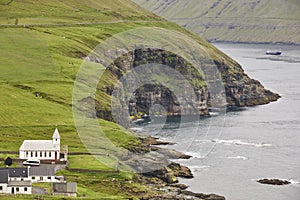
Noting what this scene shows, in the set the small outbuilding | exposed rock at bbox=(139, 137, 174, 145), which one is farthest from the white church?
exposed rock at bbox=(139, 137, 174, 145)

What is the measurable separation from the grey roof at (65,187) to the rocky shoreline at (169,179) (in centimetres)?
1488

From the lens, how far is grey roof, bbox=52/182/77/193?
11056 centimetres

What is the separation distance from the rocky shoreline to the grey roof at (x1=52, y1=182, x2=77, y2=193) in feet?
48.8

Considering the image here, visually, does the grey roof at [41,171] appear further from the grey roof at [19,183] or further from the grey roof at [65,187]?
the grey roof at [19,183]

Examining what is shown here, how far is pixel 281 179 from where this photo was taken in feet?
456

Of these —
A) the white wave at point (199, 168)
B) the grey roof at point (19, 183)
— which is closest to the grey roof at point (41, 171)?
the grey roof at point (19, 183)

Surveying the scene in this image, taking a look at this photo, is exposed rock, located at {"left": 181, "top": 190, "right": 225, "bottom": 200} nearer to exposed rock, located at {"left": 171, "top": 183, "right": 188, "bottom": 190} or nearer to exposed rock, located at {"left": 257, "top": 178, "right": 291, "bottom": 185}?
exposed rock, located at {"left": 171, "top": 183, "right": 188, "bottom": 190}

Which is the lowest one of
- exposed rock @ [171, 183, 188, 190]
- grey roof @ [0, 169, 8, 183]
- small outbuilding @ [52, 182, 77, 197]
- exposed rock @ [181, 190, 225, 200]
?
exposed rock @ [181, 190, 225, 200]

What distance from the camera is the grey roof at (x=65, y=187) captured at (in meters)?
111

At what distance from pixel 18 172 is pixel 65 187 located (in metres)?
8.80

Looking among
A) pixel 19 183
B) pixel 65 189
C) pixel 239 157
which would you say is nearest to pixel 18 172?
pixel 19 183

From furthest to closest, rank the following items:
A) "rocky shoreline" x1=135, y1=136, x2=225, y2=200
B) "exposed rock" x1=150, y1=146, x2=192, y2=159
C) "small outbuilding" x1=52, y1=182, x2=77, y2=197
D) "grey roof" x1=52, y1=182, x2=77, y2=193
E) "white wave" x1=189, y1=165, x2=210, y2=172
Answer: "exposed rock" x1=150, y1=146, x2=192, y2=159, "white wave" x1=189, y1=165, x2=210, y2=172, "rocky shoreline" x1=135, y1=136, x2=225, y2=200, "grey roof" x1=52, y1=182, x2=77, y2=193, "small outbuilding" x1=52, y1=182, x2=77, y2=197

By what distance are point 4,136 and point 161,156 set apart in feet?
110

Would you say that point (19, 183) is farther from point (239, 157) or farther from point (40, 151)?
point (239, 157)
